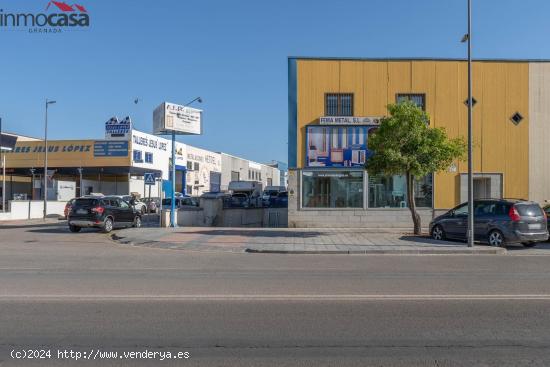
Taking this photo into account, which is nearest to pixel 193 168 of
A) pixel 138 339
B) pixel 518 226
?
pixel 518 226

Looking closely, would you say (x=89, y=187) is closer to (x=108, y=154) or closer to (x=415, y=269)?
(x=108, y=154)

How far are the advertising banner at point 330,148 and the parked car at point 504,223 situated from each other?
7.35 meters

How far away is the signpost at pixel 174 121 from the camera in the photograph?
2383 cm

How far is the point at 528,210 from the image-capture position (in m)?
16.0

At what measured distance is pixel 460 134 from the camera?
80.8 ft

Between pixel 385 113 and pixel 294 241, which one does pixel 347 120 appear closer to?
pixel 385 113

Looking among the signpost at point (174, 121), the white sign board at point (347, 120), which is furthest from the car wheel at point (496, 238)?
the signpost at point (174, 121)

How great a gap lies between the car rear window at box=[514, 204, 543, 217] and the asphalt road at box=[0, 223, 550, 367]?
3.91m

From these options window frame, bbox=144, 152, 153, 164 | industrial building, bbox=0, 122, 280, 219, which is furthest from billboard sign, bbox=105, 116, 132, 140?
window frame, bbox=144, 152, 153, 164

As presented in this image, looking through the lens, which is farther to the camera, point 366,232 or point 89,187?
point 89,187

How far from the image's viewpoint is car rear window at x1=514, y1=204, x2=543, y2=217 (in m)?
15.9

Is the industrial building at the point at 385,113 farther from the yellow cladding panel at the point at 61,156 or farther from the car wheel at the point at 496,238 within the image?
the yellow cladding panel at the point at 61,156

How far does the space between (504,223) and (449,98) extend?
10.1 m

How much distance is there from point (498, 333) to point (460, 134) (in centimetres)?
2009
